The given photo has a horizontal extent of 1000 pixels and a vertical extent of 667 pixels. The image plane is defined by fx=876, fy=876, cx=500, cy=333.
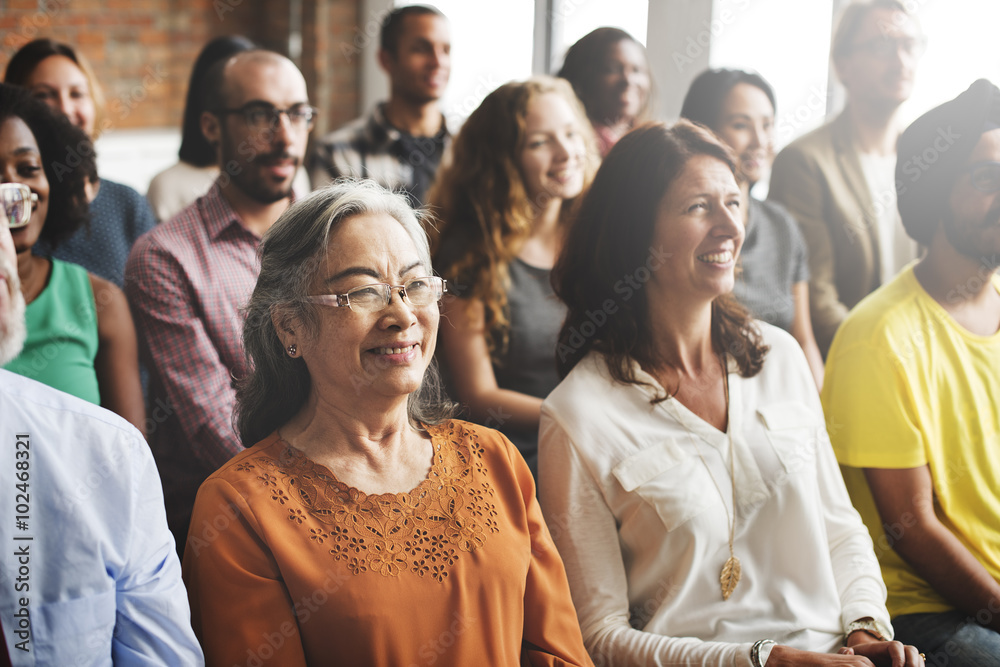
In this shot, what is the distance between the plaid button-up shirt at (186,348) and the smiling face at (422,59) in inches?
59.9

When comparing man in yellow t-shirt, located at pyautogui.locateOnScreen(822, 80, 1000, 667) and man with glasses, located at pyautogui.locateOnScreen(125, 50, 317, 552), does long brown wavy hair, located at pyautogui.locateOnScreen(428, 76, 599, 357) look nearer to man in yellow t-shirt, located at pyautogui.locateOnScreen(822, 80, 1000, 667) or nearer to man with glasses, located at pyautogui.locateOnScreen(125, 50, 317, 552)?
man with glasses, located at pyautogui.locateOnScreen(125, 50, 317, 552)

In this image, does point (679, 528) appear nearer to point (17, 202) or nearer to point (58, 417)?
point (58, 417)

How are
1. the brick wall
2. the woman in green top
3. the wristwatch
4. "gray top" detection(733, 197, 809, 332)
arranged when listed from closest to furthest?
the wristwatch < the woman in green top < "gray top" detection(733, 197, 809, 332) < the brick wall

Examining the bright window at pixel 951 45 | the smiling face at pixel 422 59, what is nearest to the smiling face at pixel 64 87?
the smiling face at pixel 422 59

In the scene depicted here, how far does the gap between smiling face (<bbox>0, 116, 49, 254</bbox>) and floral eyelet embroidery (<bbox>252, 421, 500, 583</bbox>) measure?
0.89 meters

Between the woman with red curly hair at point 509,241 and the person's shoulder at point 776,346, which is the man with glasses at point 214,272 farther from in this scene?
the person's shoulder at point 776,346

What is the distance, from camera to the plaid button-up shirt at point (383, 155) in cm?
338

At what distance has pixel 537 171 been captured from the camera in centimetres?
231

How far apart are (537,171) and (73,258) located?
1.25m

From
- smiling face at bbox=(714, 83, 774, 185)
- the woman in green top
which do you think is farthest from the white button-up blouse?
smiling face at bbox=(714, 83, 774, 185)

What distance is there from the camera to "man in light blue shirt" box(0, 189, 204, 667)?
1.11 meters

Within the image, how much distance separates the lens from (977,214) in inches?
74.4

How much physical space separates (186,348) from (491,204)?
840 millimetres

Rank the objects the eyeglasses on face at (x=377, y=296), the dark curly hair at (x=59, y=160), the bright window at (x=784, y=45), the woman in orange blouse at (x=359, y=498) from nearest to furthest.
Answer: the woman in orange blouse at (x=359, y=498)
the eyeglasses on face at (x=377, y=296)
the dark curly hair at (x=59, y=160)
the bright window at (x=784, y=45)
